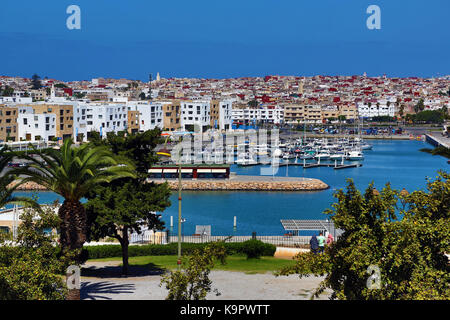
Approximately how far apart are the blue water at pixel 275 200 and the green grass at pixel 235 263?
8506 millimetres

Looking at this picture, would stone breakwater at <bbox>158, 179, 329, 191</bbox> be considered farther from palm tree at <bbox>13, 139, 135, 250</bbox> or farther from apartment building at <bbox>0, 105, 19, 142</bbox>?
palm tree at <bbox>13, 139, 135, 250</bbox>

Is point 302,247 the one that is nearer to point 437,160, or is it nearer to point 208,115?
point 437,160

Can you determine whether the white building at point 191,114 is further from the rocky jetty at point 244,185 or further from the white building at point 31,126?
the rocky jetty at point 244,185

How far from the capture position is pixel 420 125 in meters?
123

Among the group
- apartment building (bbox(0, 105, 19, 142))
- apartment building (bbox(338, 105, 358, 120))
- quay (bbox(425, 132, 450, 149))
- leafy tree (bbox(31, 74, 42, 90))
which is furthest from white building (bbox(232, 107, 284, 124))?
leafy tree (bbox(31, 74, 42, 90))

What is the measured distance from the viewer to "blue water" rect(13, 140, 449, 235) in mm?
34344

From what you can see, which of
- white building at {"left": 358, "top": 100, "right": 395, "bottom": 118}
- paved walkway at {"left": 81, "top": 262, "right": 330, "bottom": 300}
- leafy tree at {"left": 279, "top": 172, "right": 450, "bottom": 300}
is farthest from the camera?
white building at {"left": 358, "top": 100, "right": 395, "bottom": 118}

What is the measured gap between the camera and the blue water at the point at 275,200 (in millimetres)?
34344

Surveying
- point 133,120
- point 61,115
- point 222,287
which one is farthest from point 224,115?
point 222,287

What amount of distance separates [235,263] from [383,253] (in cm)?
759

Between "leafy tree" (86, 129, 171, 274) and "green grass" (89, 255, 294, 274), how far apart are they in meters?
1.23

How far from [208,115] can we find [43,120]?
33.4 metres

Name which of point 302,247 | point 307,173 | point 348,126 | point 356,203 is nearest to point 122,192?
point 302,247

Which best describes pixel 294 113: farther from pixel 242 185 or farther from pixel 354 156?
pixel 242 185
